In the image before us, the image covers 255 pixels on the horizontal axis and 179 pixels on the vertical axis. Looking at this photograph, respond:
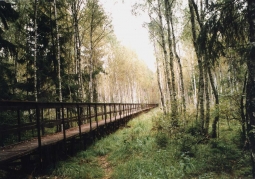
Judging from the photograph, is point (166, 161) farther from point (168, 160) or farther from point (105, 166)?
point (105, 166)

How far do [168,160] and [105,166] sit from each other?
2.12 meters

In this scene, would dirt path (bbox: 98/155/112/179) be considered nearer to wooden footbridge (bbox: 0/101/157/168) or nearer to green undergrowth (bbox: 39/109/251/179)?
green undergrowth (bbox: 39/109/251/179)

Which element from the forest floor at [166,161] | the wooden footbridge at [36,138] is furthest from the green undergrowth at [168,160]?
the wooden footbridge at [36,138]

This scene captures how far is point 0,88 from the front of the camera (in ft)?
34.0

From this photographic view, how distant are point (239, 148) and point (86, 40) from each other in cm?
2183

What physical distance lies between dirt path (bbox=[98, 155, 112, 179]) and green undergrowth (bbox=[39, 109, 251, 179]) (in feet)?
0.23

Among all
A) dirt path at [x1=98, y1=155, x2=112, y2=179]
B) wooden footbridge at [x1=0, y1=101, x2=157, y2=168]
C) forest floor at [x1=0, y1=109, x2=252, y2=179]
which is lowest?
dirt path at [x1=98, y1=155, x2=112, y2=179]

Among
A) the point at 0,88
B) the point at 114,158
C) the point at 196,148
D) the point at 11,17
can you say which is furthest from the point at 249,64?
the point at 0,88

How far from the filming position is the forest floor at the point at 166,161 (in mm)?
5688

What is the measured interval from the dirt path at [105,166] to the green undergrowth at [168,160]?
71 mm

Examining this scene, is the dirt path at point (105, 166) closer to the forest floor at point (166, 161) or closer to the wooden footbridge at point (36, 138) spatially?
the forest floor at point (166, 161)

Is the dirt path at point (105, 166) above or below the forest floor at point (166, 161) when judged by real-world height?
below

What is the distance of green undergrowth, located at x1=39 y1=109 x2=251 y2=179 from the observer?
18.7 ft

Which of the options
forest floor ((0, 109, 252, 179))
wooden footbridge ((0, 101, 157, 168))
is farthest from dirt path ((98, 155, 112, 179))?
wooden footbridge ((0, 101, 157, 168))
